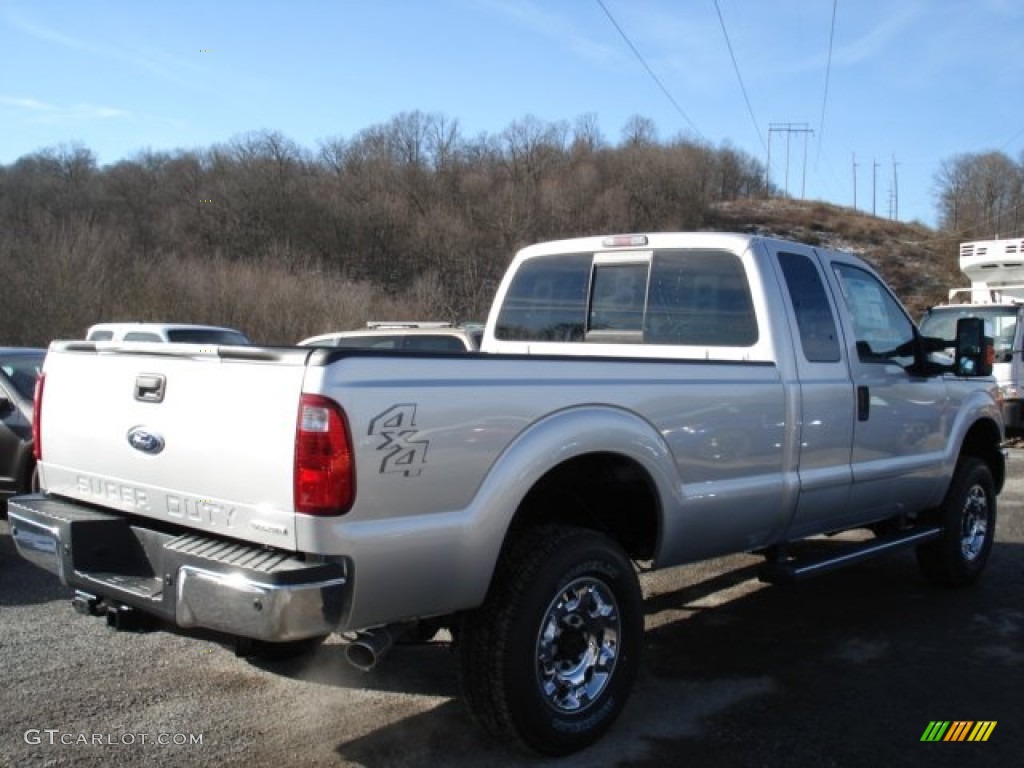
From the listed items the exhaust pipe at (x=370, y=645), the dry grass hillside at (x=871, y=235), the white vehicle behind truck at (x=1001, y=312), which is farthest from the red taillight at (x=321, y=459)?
the dry grass hillside at (x=871, y=235)

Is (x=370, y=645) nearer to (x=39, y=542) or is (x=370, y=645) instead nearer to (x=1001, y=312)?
(x=39, y=542)

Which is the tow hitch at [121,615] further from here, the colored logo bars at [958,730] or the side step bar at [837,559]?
the colored logo bars at [958,730]

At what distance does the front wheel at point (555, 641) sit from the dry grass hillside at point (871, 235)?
5859 cm

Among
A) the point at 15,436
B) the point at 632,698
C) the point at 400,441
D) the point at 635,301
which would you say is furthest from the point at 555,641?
the point at 15,436

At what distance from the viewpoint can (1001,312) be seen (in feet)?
51.0

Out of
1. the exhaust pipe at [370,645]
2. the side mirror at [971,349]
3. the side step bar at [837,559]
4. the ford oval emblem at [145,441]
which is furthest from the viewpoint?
the side mirror at [971,349]

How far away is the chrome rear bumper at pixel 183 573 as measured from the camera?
2.99m

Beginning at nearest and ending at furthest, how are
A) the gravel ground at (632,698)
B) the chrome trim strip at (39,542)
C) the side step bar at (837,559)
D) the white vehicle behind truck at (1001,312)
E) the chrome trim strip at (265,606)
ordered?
the chrome trim strip at (265,606)
the chrome trim strip at (39,542)
the gravel ground at (632,698)
the side step bar at (837,559)
the white vehicle behind truck at (1001,312)

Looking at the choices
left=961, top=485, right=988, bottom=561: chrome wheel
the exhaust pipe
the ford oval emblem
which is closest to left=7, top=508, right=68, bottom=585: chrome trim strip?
the ford oval emblem

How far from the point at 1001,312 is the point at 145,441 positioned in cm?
1538

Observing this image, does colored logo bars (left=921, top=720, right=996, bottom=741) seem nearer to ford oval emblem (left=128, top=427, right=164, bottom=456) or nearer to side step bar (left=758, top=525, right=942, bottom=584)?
side step bar (left=758, top=525, right=942, bottom=584)

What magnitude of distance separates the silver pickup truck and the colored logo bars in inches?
39.3

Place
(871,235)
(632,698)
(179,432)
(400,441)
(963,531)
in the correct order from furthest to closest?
(871,235)
(963,531)
(632,698)
(179,432)
(400,441)

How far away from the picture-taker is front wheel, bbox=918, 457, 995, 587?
643 cm
